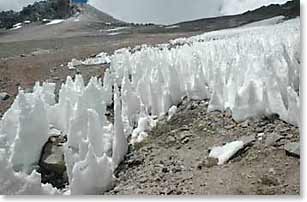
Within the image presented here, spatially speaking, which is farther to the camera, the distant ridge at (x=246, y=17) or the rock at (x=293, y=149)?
the distant ridge at (x=246, y=17)

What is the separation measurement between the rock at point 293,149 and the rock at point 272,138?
0.10 feet

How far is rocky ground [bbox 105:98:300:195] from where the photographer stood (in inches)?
53.0

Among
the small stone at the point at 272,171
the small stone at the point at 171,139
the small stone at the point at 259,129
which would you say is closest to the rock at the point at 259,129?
the small stone at the point at 259,129

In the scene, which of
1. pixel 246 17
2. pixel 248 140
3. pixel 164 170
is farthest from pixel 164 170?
pixel 246 17

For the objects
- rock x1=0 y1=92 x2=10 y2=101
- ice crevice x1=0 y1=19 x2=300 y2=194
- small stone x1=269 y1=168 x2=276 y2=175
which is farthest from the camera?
rock x1=0 y1=92 x2=10 y2=101

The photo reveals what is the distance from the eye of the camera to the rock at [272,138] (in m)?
1.39

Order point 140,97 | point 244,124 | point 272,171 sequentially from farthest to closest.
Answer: point 140,97 < point 244,124 < point 272,171

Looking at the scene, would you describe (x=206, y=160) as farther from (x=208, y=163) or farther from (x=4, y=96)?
(x=4, y=96)

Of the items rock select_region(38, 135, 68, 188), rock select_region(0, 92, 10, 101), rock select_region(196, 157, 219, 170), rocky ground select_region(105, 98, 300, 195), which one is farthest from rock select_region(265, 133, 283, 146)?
rock select_region(0, 92, 10, 101)

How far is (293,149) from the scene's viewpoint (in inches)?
54.1

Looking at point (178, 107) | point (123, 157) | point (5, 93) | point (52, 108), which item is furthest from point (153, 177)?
point (5, 93)

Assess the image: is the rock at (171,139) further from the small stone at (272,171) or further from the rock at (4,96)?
the rock at (4,96)

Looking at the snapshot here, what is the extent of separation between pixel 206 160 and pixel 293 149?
0.24 metres

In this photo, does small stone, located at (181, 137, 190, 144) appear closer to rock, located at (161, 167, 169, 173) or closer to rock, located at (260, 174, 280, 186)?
rock, located at (161, 167, 169, 173)
